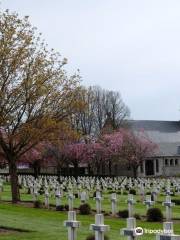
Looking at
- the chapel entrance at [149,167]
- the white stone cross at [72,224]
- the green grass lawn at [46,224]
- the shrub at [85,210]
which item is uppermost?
the chapel entrance at [149,167]

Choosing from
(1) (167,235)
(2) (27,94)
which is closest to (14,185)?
(2) (27,94)

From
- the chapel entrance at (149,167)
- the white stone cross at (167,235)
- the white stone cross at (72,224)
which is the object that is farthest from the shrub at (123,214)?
the chapel entrance at (149,167)

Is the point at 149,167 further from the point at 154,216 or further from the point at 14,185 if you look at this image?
the point at 154,216

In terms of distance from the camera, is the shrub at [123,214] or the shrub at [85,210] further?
the shrub at [85,210]

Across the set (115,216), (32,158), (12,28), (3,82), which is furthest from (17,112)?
(32,158)

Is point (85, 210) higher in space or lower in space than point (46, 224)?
higher

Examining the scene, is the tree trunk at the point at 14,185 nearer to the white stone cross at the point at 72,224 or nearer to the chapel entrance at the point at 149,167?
the white stone cross at the point at 72,224

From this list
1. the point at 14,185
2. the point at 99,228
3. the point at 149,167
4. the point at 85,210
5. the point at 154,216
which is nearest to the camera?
the point at 99,228

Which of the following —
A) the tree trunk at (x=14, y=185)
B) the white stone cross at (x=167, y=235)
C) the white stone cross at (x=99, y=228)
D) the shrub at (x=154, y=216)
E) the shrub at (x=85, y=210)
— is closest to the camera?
the white stone cross at (x=167, y=235)

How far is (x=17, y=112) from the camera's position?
26.3m

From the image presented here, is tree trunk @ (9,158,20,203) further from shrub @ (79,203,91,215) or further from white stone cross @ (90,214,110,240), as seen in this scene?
white stone cross @ (90,214,110,240)

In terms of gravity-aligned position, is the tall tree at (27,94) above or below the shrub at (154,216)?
above

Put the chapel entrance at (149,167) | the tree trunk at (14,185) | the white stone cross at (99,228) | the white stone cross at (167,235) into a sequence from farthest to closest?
the chapel entrance at (149,167)
the tree trunk at (14,185)
the white stone cross at (99,228)
the white stone cross at (167,235)

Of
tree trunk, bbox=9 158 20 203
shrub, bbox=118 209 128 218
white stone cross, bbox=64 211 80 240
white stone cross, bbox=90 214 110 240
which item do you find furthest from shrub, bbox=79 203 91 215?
white stone cross, bbox=90 214 110 240
